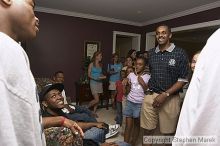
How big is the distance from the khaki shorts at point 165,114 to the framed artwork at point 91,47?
3.46 m

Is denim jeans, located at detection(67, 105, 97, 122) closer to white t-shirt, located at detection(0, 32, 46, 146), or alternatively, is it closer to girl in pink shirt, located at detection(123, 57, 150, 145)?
girl in pink shirt, located at detection(123, 57, 150, 145)

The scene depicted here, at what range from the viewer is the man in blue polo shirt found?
87.6 inches

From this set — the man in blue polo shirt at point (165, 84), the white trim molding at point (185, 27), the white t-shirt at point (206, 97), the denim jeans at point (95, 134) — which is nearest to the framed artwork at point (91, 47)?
the white trim molding at point (185, 27)

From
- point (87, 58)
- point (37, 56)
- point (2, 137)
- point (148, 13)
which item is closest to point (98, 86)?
point (87, 58)

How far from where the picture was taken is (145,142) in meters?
2.53

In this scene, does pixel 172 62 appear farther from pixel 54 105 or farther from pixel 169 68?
pixel 54 105

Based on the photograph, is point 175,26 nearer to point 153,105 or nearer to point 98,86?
point 98,86

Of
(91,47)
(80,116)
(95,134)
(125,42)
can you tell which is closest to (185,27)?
(91,47)

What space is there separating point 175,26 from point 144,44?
139cm

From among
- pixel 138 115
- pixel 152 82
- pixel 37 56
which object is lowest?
pixel 138 115

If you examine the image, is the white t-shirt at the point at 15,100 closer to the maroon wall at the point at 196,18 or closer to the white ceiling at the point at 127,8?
the white ceiling at the point at 127,8

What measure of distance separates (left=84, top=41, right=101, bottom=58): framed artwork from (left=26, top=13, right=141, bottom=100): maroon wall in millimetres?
96

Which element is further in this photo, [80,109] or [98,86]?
[98,86]

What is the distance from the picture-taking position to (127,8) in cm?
469
